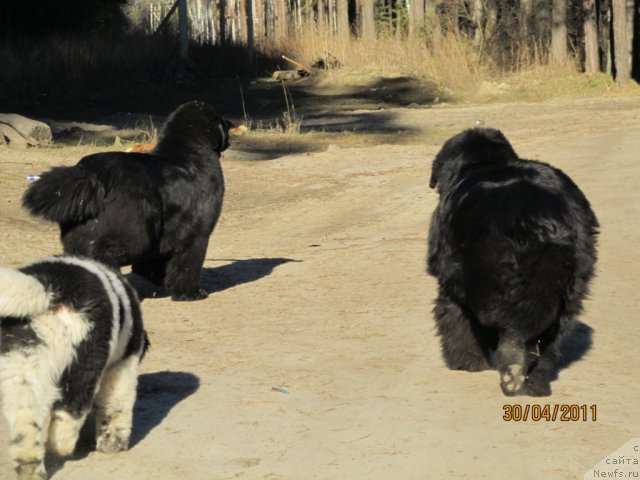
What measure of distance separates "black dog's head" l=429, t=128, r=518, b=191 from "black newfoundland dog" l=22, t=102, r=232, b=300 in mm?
2639

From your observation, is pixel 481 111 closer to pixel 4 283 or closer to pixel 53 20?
pixel 53 20

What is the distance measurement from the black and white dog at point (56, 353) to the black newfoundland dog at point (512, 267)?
2.05 meters

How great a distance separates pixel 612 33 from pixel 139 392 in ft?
68.9

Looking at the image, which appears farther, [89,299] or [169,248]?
[169,248]

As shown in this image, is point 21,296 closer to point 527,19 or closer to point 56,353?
point 56,353

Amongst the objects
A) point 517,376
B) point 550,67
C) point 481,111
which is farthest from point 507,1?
point 517,376

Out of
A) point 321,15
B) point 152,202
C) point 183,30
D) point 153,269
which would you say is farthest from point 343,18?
point 152,202

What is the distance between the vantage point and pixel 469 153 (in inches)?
293

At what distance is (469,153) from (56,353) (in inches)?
134

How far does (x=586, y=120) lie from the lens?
64.2 ft

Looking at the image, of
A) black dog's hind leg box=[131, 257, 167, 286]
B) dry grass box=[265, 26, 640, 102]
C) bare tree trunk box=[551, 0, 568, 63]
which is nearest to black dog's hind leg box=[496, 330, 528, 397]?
black dog's hind leg box=[131, 257, 167, 286]

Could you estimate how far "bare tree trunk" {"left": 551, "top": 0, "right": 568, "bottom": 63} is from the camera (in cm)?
2653

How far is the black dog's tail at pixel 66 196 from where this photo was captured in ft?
28.1
